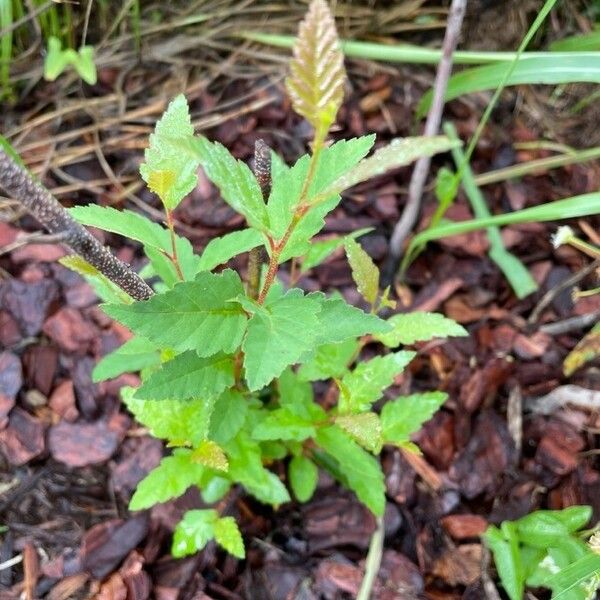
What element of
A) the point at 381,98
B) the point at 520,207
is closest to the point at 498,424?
the point at 520,207

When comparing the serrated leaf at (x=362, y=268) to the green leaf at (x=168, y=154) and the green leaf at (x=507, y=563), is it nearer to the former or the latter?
the green leaf at (x=168, y=154)

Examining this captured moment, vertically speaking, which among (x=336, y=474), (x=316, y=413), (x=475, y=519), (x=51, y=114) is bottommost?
(x=475, y=519)

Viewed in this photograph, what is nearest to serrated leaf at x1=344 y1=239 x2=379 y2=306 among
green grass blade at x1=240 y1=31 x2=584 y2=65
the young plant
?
the young plant

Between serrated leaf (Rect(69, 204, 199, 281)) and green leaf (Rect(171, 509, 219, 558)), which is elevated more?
serrated leaf (Rect(69, 204, 199, 281))

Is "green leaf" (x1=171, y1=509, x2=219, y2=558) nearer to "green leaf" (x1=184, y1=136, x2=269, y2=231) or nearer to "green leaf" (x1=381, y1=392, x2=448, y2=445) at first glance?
"green leaf" (x1=381, y1=392, x2=448, y2=445)

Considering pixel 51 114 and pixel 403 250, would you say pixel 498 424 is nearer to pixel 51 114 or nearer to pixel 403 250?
pixel 403 250

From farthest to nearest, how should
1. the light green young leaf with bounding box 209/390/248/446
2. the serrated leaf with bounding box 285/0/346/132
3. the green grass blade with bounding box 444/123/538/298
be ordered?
the green grass blade with bounding box 444/123/538/298 → the light green young leaf with bounding box 209/390/248/446 → the serrated leaf with bounding box 285/0/346/132

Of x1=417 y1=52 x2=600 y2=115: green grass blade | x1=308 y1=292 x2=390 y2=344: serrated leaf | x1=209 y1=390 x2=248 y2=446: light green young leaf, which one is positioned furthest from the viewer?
x1=417 y1=52 x2=600 y2=115: green grass blade
